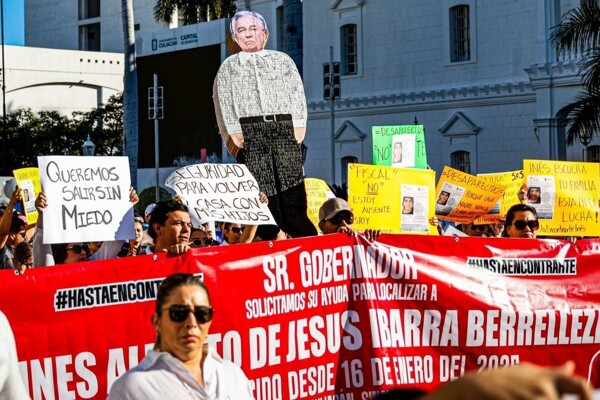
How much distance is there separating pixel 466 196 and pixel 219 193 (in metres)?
3.53

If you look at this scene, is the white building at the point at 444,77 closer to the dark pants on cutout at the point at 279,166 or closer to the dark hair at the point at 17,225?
the dark pants on cutout at the point at 279,166

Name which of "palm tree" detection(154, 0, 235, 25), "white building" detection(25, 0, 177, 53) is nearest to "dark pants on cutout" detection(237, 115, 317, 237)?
"palm tree" detection(154, 0, 235, 25)

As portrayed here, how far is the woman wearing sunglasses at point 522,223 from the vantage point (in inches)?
341

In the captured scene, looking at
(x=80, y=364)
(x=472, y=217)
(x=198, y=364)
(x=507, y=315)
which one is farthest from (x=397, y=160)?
(x=198, y=364)

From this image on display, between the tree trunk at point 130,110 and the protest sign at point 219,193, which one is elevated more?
the tree trunk at point 130,110

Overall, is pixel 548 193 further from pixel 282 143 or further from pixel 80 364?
pixel 80 364

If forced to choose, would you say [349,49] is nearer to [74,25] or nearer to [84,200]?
[84,200]

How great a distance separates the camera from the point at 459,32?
40125mm

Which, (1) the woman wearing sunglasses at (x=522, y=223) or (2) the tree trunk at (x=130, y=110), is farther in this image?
(2) the tree trunk at (x=130, y=110)

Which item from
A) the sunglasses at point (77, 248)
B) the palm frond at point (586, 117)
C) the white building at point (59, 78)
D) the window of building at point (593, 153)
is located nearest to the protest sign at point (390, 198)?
the sunglasses at point (77, 248)

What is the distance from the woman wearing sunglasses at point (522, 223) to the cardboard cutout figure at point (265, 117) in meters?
1.80

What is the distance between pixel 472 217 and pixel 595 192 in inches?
44.4

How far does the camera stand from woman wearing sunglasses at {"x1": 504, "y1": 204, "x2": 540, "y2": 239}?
28.5 ft

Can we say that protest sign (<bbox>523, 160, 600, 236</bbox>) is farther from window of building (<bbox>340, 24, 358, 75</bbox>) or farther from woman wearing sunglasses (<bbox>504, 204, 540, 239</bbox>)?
window of building (<bbox>340, 24, 358, 75</bbox>)
